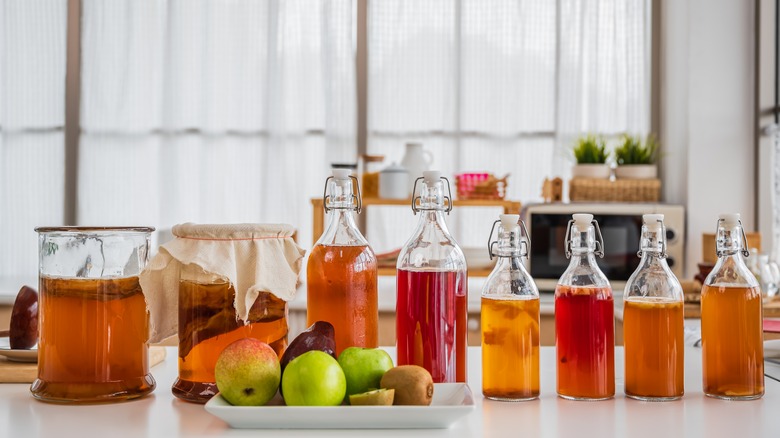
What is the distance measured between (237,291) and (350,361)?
16cm

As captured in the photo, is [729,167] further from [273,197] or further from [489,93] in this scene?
[273,197]

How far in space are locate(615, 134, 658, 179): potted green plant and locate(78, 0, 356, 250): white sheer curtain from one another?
1085 millimetres

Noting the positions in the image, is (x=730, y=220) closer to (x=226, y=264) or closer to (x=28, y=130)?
(x=226, y=264)

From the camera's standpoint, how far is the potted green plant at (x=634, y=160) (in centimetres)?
309

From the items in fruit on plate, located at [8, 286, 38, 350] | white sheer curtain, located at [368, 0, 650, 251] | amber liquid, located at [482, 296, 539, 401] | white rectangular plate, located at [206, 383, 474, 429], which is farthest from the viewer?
white sheer curtain, located at [368, 0, 650, 251]

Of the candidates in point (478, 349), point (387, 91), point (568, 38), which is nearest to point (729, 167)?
point (568, 38)

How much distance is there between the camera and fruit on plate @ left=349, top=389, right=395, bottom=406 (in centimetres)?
84

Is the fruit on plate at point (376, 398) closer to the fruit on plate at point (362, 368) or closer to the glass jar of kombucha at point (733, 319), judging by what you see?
the fruit on plate at point (362, 368)

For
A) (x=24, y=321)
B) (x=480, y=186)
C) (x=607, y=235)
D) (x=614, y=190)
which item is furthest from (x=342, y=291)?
(x=614, y=190)

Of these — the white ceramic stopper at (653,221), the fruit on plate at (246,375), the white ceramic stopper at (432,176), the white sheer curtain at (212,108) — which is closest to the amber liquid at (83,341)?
the fruit on plate at (246,375)

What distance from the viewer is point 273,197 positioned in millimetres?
Result: 3410

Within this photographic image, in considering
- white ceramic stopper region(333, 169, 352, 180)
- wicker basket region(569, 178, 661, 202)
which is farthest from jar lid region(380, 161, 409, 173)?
white ceramic stopper region(333, 169, 352, 180)

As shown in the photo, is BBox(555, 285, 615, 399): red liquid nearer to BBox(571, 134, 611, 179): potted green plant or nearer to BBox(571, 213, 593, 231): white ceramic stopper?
BBox(571, 213, 593, 231): white ceramic stopper

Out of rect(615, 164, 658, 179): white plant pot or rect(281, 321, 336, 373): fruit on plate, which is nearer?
rect(281, 321, 336, 373): fruit on plate
